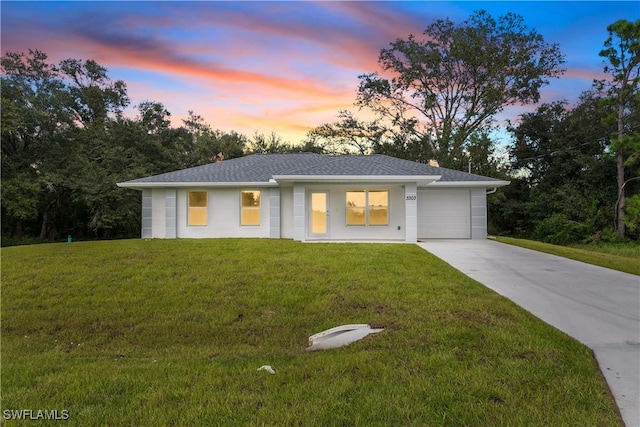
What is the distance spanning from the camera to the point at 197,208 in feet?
50.3

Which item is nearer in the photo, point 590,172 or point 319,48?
point 319,48

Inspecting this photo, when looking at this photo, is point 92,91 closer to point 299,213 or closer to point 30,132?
point 30,132

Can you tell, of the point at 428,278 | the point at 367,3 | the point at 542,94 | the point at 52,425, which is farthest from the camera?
the point at 542,94

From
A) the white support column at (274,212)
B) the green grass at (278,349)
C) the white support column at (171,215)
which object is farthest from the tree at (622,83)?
the white support column at (171,215)

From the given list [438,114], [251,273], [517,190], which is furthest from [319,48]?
[517,190]

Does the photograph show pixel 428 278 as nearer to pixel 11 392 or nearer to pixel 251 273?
pixel 251 273

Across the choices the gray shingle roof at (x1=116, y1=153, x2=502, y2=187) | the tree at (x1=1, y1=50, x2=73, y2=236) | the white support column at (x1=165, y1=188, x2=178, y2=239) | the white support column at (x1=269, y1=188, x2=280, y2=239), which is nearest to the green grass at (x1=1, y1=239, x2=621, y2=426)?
the gray shingle roof at (x1=116, y1=153, x2=502, y2=187)

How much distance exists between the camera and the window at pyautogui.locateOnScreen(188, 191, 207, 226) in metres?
15.3

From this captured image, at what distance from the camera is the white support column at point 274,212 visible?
1481 cm

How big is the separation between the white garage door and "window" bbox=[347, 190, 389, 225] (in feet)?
6.85

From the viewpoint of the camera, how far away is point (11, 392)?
322 cm

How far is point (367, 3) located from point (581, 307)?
34.8 ft

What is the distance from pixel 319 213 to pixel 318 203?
1.29ft

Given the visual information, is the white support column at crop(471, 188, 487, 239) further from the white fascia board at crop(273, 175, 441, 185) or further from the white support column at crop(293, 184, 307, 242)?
the white support column at crop(293, 184, 307, 242)
